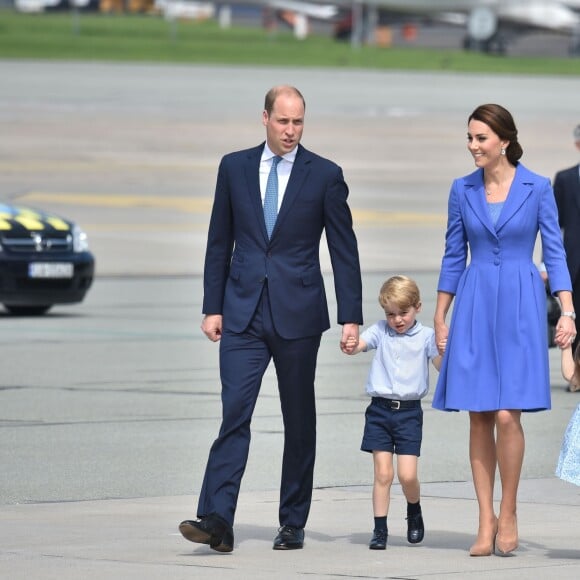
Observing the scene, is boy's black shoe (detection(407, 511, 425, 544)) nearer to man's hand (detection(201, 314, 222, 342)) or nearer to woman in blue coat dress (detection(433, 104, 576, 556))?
woman in blue coat dress (detection(433, 104, 576, 556))

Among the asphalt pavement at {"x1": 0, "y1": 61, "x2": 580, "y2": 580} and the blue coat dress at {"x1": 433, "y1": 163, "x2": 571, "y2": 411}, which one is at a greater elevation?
the blue coat dress at {"x1": 433, "y1": 163, "x2": 571, "y2": 411}

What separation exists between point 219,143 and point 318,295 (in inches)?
1201

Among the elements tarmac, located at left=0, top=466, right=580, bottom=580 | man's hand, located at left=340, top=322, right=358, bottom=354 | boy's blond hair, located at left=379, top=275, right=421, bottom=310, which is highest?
boy's blond hair, located at left=379, top=275, right=421, bottom=310

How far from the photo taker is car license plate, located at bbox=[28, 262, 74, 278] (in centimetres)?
1688

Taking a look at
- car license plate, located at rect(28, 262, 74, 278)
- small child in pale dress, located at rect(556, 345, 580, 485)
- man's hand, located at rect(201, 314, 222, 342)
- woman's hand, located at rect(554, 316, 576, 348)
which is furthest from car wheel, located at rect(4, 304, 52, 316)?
small child in pale dress, located at rect(556, 345, 580, 485)

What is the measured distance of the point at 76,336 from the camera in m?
15.4

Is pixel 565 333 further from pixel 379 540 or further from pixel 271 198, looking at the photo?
pixel 271 198

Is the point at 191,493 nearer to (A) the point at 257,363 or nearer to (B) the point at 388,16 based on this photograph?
(A) the point at 257,363

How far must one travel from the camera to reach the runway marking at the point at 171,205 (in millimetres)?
26797

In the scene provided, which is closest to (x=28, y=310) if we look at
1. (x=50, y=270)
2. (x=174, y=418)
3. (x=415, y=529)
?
(x=50, y=270)

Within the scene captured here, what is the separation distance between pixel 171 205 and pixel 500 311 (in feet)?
70.6

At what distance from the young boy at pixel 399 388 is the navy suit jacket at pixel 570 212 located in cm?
327

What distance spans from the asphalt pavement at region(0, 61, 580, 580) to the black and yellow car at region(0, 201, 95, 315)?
0.29m

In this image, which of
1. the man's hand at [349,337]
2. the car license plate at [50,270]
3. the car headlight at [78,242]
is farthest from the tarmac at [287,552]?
the car headlight at [78,242]
